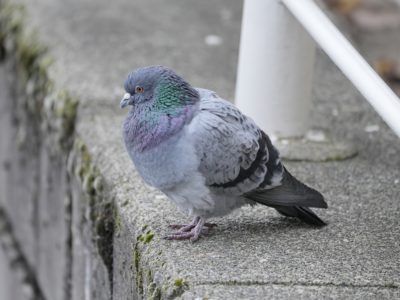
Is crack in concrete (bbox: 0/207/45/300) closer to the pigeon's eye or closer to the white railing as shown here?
the white railing

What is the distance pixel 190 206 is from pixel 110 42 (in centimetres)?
250

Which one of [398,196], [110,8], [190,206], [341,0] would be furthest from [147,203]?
[341,0]

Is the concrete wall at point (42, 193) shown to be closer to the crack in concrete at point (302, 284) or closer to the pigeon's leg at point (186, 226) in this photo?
the pigeon's leg at point (186, 226)

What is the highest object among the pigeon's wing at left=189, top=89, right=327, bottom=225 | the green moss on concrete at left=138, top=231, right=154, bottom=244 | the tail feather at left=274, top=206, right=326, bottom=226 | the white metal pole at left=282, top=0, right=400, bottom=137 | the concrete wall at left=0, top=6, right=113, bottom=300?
the white metal pole at left=282, top=0, right=400, bottom=137

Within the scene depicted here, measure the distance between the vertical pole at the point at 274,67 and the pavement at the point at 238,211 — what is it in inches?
9.7

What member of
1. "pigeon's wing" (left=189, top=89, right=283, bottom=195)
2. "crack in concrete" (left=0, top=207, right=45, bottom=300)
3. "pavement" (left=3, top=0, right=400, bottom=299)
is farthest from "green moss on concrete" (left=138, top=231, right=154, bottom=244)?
"crack in concrete" (left=0, top=207, right=45, bottom=300)

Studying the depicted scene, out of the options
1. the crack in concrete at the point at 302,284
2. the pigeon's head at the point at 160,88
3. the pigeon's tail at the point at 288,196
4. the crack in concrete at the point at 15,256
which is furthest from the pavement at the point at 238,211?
the crack in concrete at the point at 15,256

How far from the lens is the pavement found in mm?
3123

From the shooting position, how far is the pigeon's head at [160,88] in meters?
3.39

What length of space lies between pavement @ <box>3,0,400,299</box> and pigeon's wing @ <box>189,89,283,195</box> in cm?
21

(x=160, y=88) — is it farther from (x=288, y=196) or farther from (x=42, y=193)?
(x=42, y=193)

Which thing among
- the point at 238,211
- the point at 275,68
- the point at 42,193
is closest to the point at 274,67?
the point at 275,68

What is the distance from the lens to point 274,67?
13.8 ft

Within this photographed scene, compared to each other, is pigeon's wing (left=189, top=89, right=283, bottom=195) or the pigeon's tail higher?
pigeon's wing (left=189, top=89, right=283, bottom=195)
